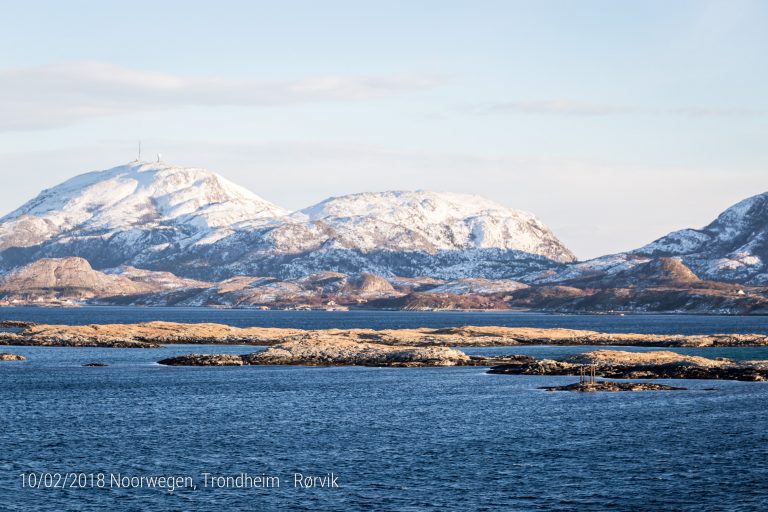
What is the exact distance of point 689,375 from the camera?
145125mm

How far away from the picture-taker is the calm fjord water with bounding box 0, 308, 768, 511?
68312mm

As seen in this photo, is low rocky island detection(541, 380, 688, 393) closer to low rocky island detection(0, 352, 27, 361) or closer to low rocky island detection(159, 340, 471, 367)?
low rocky island detection(159, 340, 471, 367)

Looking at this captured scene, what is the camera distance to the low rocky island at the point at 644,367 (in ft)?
477

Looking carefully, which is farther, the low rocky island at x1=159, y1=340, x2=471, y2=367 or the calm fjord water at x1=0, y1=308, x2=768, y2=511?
the low rocky island at x1=159, y1=340, x2=471, y2=367

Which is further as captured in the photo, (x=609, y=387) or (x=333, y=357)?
(x=333, y=357)

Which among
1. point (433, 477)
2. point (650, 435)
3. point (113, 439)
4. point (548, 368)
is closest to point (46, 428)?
point (113, 439)

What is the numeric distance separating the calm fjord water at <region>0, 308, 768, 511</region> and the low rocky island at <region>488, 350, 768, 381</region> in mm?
8838

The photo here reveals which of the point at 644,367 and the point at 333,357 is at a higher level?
the point at 333,357

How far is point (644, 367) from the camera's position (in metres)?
154

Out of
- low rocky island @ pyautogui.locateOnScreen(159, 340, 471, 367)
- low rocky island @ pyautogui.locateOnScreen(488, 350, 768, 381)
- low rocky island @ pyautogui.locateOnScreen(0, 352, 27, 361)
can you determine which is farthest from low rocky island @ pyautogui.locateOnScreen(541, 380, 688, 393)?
low rocky island @ pyautogui.locateOnScreen(0, 352, 27, 361)

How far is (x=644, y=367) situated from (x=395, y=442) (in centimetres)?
7356

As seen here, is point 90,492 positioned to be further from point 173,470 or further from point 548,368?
point 548,368

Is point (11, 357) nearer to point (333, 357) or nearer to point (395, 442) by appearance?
point (333, 357)

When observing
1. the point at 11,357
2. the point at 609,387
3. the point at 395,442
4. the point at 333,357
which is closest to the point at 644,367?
the point at 609,387
